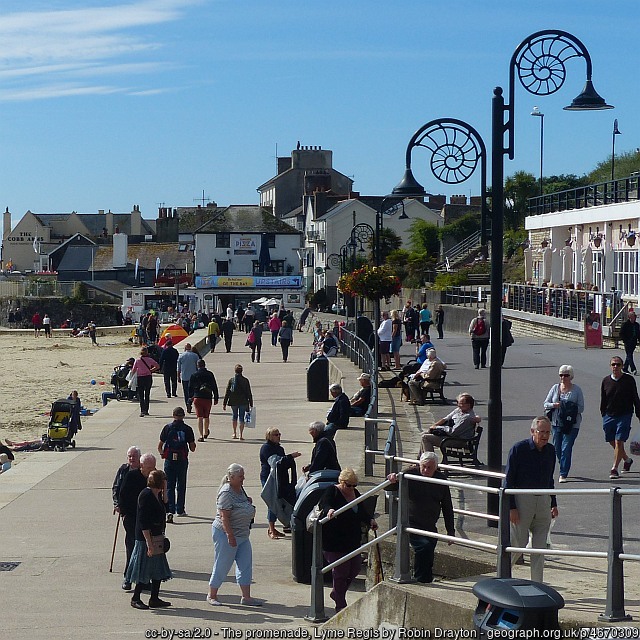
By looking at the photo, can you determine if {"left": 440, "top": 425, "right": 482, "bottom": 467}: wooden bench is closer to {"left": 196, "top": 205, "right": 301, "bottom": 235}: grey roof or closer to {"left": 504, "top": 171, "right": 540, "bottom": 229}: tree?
{"left": 504, "top": 171, "right": 540, "bottom": 229}: tree

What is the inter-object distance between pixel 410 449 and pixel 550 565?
252 inches

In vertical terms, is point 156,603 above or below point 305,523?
below

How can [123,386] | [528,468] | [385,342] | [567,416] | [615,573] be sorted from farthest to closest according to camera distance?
[123,386]
[385,342]
[567,416]
[528,468]
[615,573]

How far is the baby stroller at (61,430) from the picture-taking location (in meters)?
20.1

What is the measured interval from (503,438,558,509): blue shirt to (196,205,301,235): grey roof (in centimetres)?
8238

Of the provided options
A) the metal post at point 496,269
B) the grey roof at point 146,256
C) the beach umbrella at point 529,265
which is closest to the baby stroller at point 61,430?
the metal post at point 496,269

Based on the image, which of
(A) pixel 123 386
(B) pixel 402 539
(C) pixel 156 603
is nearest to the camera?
(B) pixel 402 539

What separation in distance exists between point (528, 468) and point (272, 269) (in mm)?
82340

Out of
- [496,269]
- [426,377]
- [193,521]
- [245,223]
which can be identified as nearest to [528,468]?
[496,269]

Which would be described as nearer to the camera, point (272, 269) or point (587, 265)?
point (587, 265)

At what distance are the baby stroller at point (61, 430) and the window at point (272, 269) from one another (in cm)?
6878

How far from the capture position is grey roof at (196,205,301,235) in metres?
90.6

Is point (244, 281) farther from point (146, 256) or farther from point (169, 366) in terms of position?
point (169, 366)

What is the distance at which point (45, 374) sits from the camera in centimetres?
4322
